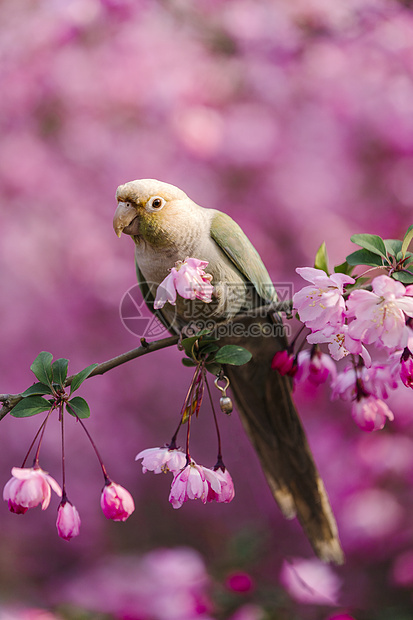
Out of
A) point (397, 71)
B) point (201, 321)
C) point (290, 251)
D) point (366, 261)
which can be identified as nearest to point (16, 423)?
point (290, 251)

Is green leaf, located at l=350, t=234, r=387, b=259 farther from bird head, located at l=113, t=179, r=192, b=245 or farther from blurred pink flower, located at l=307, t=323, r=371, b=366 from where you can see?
bird head, located at l=113, t=179, r=192, b=245

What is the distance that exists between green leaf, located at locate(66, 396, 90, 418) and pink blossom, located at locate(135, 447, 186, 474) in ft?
0.46

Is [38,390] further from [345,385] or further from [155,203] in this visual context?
[345,385]

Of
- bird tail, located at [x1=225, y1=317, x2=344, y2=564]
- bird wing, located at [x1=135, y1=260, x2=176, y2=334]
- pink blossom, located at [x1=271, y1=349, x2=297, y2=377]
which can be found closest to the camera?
pink blossom, located at [x1=271, y1=349, x2=297, y2=377]

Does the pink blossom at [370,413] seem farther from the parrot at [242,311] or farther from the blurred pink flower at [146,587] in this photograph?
the blurred pink flower at [146,587]

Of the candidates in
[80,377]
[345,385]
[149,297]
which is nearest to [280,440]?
[345,385]

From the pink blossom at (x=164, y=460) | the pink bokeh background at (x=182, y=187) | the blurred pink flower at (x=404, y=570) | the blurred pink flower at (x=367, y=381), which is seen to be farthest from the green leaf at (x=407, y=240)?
the blurred pink flower at (x=404, y=570)

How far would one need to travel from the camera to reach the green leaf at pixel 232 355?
0.87 meters

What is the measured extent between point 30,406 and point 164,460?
256mm

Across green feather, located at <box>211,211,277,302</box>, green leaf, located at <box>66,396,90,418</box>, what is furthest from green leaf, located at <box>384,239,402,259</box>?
green leaf, located at <box>66,396,90,418</box>

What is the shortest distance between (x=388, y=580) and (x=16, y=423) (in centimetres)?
221

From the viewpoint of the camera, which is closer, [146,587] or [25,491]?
[25,491]

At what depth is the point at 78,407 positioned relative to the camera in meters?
0.87

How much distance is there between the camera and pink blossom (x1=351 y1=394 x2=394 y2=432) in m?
1.05
